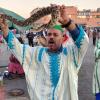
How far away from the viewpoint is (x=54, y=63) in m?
4.31

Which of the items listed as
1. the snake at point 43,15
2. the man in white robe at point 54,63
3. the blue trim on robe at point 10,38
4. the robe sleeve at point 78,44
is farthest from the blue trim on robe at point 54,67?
the blue trim on robe at point 10,38

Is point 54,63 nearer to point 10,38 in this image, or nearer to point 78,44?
point 78,44

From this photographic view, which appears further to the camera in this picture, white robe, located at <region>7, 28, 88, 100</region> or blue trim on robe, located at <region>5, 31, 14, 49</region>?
blue trim on robe, located at <region>5, 31, 14, 49</region>

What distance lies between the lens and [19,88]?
10672 millimetres

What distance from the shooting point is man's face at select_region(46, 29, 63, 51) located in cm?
421

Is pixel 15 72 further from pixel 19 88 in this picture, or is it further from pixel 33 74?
pixel 33 74

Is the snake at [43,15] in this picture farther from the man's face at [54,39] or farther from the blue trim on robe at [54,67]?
the blue trim on robe at [54,67]

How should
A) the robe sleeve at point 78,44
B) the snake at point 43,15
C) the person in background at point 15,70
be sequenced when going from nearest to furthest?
the snake at point 43,15
the robe sleeve at point 78,44
the person in background at point 15,70

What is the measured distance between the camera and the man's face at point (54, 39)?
166 inches

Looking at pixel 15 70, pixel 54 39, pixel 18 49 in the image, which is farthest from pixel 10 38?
pixel 15 70

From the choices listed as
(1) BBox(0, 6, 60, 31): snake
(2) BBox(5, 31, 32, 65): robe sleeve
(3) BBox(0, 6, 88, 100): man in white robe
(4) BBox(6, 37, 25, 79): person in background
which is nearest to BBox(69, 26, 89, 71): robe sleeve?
(3) BBox(0, 6, 88, 100): man in white robe

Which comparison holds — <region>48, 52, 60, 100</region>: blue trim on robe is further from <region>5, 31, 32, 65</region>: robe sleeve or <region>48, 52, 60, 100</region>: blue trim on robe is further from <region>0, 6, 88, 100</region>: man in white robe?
<region>5, 31, 32, 65</region>: robe sleeve

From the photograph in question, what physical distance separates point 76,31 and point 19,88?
6717 millimetres

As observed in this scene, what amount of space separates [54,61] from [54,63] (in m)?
0.02
